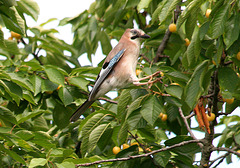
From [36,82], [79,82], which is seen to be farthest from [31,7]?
[79,82]

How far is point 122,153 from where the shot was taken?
333 cm

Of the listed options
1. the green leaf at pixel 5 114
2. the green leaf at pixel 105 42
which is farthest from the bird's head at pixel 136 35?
the green leaf at pixel 5 114

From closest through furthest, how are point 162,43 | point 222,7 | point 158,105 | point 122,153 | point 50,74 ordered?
point 222,7, point 158,105, point 122,153, point 50,74, point 162,43

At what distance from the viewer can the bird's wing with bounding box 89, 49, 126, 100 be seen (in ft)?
12.9

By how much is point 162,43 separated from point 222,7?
2.23m

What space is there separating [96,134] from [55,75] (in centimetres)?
77

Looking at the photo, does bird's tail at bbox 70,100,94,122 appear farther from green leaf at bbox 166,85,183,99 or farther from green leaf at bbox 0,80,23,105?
green leaf at bbox 166,85,183,99

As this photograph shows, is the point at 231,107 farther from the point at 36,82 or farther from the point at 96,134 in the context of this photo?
the point at 36,82

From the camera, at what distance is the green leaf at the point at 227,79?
2887 mm

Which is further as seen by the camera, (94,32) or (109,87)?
(94,32)

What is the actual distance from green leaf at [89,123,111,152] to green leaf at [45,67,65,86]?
593 millimetres

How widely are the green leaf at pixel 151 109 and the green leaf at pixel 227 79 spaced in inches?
20.8

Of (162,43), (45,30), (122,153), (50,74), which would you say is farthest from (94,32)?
(122,153)

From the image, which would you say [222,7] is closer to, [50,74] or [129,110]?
[129,110]
